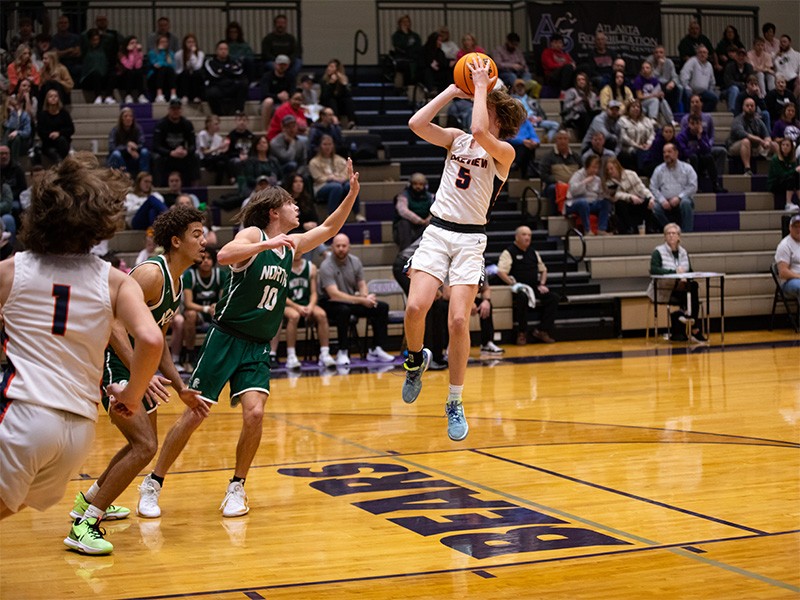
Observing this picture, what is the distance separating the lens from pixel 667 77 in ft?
68.3

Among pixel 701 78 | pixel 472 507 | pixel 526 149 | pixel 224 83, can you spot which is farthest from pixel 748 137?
pixel 472 507

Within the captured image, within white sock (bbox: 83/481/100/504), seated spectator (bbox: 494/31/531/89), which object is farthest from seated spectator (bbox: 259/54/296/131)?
white sock (bbox: 83/481/100/504)

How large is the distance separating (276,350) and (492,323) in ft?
9.27

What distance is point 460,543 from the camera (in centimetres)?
568

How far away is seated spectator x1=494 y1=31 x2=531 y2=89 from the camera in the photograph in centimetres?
1981

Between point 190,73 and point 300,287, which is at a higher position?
point 190,73

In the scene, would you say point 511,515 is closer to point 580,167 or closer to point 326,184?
point 326,184

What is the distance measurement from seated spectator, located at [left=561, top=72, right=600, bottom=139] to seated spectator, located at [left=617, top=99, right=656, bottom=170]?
696 millimetres

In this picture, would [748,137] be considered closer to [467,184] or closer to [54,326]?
[467,184]

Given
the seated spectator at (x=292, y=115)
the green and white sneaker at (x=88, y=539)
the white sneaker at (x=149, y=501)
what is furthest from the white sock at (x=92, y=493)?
the seated spectator at (x=292, y=115)

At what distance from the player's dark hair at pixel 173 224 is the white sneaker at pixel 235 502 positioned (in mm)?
1433

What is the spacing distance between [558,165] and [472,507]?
1203cm

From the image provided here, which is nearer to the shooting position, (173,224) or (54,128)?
(173,224)

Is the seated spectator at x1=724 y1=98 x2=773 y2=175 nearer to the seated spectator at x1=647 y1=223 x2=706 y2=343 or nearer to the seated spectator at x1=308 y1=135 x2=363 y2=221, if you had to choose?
the seated spectator at x1=647 y1=223 x2=706 y2=343
